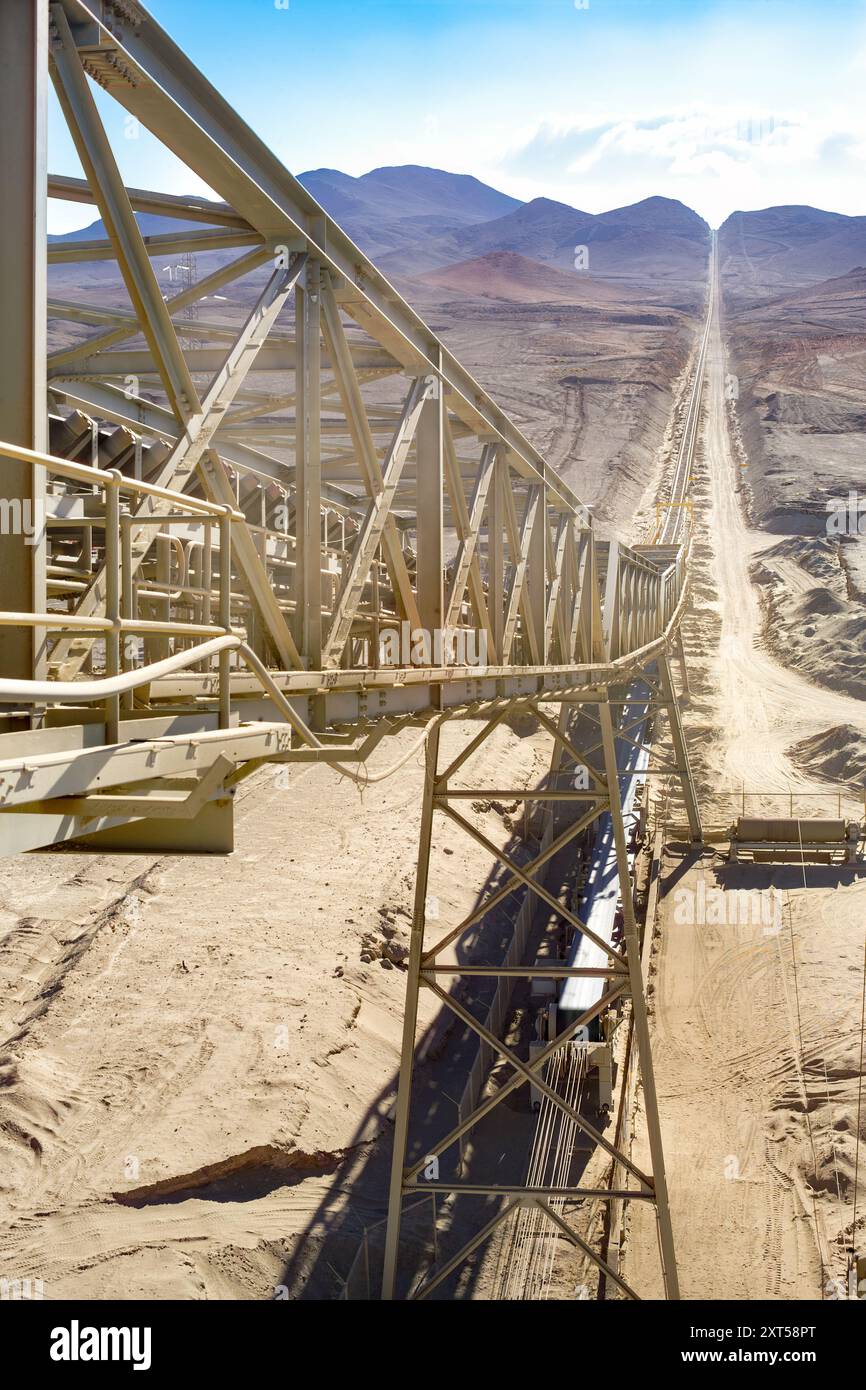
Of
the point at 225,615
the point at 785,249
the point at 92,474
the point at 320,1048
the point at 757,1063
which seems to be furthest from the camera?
the point at 785,249

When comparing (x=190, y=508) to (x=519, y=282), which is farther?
(x=519, y=282)

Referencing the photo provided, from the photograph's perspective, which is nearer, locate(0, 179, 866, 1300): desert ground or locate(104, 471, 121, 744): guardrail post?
locate(104, 471, 121, 744): guardrail post

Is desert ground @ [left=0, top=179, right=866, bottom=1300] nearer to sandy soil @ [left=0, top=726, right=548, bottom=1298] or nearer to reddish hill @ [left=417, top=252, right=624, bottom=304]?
sandy soil @ [left=0, top=726, right=548, bottom=1298]

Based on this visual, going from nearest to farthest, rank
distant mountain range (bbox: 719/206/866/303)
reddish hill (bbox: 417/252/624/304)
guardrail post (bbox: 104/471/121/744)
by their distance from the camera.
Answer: guardrail post (bbox: 104/471/121/744), reddish hill (bbox: 417/252/624/304), distant mountain range (bbox: 719/206/866/303)

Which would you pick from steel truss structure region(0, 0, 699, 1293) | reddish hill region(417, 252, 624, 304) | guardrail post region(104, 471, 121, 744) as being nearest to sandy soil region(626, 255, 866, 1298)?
steel truss structure region(0, 0, 699, 1293)

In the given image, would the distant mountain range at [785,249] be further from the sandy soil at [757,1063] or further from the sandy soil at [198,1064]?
the sandy soil at [198,1064]

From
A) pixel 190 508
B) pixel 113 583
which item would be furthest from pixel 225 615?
pixel 113 583

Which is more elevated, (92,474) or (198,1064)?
(92,474)

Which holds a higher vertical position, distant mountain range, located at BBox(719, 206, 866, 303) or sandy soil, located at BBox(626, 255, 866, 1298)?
distant mountain range, located at BBox(719, 206, 866, 303)

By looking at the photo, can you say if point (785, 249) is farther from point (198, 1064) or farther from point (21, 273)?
point (21, 273)
